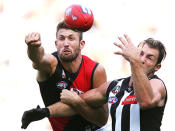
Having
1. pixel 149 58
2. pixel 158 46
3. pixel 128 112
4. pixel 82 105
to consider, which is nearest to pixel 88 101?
pixel 82 105

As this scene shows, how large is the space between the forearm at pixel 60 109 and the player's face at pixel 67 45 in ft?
1.93

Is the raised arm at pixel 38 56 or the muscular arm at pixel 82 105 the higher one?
the raised arm at pixel 38 56

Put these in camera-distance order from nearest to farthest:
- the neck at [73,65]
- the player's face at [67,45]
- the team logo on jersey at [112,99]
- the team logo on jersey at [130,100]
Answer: the team logo on jersey at [130,100], the team logo on jersey at [112,99], the player's face at [67,45], the neck at [73,65]

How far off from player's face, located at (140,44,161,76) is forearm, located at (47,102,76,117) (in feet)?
3.69

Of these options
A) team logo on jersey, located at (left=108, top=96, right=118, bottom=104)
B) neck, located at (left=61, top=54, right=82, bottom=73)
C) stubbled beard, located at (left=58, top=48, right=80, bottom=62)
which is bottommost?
team logo on jersey, located at (left=108, top=96, right=118, bottom=104)

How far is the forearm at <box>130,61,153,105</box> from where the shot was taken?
4051 millimetres

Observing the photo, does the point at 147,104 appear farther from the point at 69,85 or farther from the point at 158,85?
the point at 69,85

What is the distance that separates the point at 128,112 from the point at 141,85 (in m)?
0.42

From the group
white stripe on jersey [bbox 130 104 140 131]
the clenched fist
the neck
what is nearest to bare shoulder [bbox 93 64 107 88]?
the neck

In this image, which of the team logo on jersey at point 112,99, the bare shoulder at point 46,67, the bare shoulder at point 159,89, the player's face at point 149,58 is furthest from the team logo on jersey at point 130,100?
the bare shoulder at point 46,67

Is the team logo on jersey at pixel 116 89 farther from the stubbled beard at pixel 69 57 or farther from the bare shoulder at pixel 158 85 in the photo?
the stubbled beard at pixel 69 57

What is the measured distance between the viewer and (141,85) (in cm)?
405

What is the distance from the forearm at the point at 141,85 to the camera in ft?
13.3

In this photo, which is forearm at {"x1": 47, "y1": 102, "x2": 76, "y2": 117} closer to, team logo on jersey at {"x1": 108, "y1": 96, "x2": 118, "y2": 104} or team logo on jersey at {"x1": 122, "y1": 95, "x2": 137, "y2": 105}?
team logo on jersey at {"x1": 108, "y1": 96, "x2": 118, "y2": 104}
